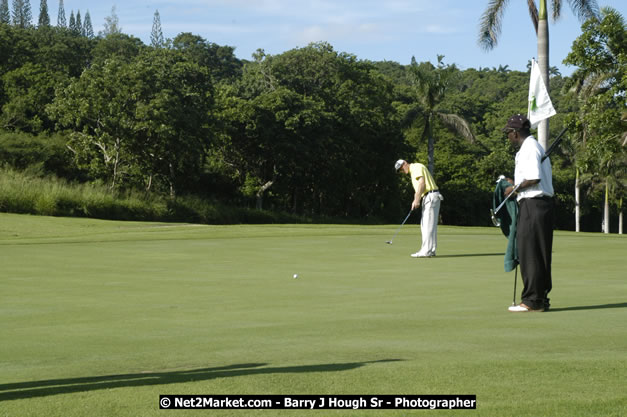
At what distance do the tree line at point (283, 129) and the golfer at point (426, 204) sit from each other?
1905 cm

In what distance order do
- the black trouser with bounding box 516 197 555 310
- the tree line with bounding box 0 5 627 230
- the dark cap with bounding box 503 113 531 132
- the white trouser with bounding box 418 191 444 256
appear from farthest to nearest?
1. the tree line with bounding box 0 5 627 230
2. the white trouser with bounding box 418 191 444 256
3. the dark cap with bounding box 503 113 531 132
4. the black trouser with bounding box 516 197 555 310

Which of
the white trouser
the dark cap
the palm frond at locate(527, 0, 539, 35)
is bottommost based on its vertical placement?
the white trouser

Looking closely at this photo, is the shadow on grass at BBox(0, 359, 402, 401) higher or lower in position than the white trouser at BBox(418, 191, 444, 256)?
lower

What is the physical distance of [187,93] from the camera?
53500mm

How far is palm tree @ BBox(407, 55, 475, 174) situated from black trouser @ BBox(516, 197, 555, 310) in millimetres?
58852

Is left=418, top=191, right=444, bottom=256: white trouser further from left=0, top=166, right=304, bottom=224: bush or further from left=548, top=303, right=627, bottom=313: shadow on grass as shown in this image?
left=0, top=166, right=304, bottom=224: bush

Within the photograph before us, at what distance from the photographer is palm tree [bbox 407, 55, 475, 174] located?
223 ft

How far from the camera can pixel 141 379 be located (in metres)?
5.00

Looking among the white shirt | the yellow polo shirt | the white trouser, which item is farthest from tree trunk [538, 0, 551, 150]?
the white shirt

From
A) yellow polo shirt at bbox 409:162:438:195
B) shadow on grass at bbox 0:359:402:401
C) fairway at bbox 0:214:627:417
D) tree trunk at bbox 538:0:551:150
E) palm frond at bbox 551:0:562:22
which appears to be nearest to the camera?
fairway at bbox 0:214:627:417

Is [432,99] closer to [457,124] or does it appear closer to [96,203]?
[457,124]

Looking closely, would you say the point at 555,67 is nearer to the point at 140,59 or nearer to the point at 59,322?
the point at 140,59

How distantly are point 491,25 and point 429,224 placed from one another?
25.5 metres

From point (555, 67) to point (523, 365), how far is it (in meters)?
145
